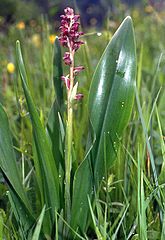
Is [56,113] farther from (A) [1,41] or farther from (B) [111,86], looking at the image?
(A) [1,41]

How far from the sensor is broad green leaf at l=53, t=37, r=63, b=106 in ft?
3.24

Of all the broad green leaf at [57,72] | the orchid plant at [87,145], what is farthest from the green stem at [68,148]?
the broad green leaf at [57,72]

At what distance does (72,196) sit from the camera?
0.93 meters

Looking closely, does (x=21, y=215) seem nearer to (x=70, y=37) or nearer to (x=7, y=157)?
(x=7, y=157)

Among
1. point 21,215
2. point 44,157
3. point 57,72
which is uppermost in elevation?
point 57,72

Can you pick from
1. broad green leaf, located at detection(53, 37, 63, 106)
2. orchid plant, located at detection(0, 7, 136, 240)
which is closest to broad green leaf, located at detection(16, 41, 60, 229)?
orchid plant, located at detection(0, 7, 136, 240)

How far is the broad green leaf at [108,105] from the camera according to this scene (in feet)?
2.94

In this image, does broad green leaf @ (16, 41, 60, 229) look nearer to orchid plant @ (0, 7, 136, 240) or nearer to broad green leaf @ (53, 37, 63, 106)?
orchid plant @ (0, 7, 136, 240)

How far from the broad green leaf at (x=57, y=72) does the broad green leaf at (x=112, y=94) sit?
3.9 inches

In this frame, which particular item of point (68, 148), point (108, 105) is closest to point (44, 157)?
point (68, 148)

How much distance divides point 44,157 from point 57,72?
7.9 inches

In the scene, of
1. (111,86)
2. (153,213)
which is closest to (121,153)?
(153,213)

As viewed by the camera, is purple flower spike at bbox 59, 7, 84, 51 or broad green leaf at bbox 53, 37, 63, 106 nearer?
purple flower spike at bbox 59, 7, 84, 51

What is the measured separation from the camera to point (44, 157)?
0.88m
